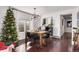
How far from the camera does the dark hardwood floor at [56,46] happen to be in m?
1.99

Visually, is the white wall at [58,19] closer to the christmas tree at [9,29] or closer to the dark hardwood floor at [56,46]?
the dark hardwood floor at [56,46]

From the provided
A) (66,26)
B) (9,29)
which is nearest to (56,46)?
(66,26)

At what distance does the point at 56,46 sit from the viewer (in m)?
1.99

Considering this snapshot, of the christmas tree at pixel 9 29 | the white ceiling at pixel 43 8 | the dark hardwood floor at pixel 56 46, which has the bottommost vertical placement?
the dark hardwood floor at pixel 56 46

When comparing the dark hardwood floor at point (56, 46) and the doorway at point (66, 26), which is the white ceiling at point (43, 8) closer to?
the doorway at point (66, 26)

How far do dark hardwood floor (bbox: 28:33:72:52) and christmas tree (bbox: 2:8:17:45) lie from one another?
1.22 feet

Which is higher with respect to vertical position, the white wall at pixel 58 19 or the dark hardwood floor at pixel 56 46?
the white wall at pixel 58 19

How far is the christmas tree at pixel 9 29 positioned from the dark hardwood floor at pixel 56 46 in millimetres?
371

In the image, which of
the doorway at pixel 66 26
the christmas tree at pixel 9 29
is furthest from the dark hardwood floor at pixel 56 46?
the christmas tree at pixel 9 29

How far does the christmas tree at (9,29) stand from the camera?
1909mm

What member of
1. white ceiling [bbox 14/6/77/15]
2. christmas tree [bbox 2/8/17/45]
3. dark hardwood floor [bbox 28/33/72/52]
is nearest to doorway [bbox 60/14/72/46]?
dark hardwood floor [bbox 28/33/72/52]

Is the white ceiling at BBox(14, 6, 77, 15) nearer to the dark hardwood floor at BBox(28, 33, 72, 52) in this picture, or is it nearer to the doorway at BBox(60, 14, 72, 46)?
the doorway at BBox(60, 14, 72, 46)

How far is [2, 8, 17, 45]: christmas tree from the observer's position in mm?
1909

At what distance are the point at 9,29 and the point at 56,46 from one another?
84cm
